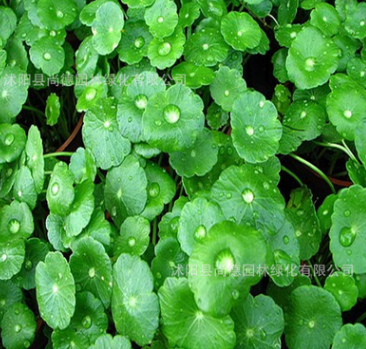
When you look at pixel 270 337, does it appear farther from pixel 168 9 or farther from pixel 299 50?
pixel 168 9

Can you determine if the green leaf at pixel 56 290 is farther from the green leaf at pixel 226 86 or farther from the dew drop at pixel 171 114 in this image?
the green leaf at pixel 226 86

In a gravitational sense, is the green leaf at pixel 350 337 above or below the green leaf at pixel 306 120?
below

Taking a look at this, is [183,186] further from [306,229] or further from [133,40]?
[133,40]

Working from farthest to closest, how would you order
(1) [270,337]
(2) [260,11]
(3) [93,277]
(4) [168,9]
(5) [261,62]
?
1. (5) [261,62]
2. (2) [260,11]
3. (4) [168,9]
4. (3) [93,277]
5. (1) [270,337]

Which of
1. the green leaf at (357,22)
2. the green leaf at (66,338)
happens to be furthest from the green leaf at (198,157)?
the green leaf at (357,22)

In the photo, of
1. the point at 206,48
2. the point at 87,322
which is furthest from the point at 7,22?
the point at 87,322

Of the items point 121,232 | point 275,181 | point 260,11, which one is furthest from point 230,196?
point 260,11

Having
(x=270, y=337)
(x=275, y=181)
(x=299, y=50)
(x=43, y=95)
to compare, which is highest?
(x=299, y=50)
